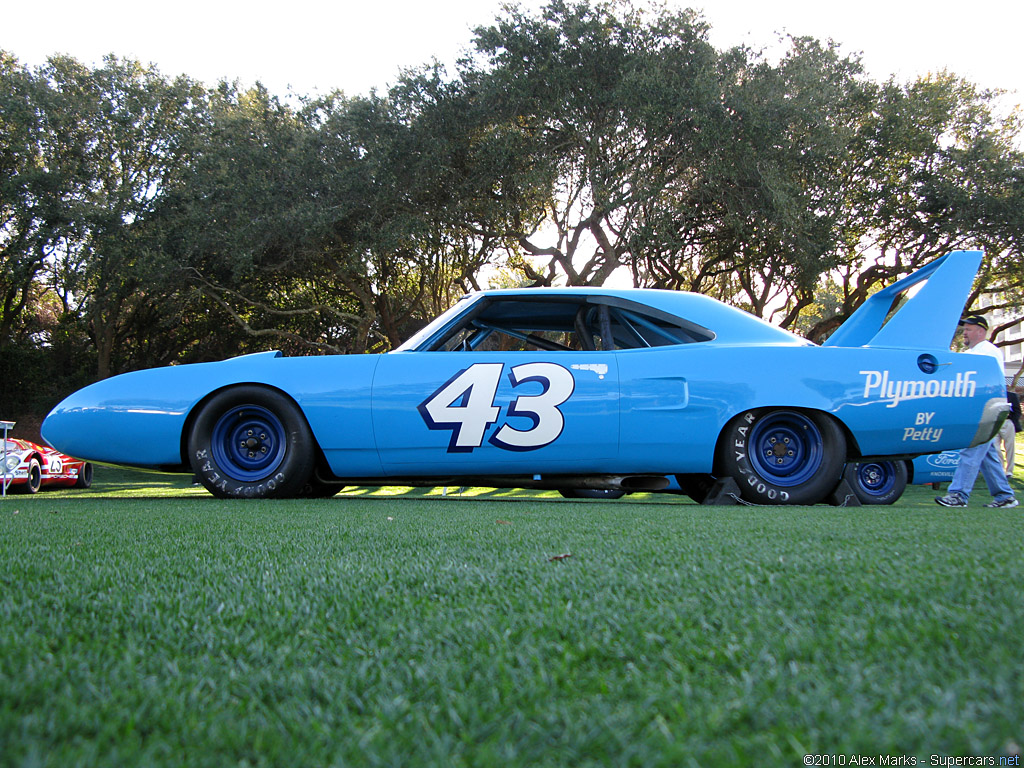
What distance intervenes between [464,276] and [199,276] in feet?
21.3

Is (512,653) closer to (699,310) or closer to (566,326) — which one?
(699,310)

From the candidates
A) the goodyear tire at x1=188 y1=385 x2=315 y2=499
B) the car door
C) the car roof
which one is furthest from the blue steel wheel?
the car roof

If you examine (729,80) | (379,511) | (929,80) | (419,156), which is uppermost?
(929,80)

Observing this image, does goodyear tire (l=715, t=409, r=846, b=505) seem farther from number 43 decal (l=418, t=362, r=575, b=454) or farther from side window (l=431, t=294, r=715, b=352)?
number 43 decal (l=418, t=362, r=575, b=454)

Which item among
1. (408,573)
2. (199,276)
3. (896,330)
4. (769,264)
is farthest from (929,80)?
(408,573)

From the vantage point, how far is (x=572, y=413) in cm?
432

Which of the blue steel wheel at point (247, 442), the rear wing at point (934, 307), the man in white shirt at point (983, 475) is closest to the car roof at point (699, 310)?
the rear wing at point (934, 307)

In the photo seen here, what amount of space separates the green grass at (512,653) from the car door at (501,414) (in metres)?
2.10

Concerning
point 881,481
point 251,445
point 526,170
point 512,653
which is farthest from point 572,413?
point 526,170

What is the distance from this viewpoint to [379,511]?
3.66m

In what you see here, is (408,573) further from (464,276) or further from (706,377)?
(464,276)

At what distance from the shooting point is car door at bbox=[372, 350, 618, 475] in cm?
432

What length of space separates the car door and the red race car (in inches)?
329

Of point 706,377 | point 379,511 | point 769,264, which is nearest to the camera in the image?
point 379,511
